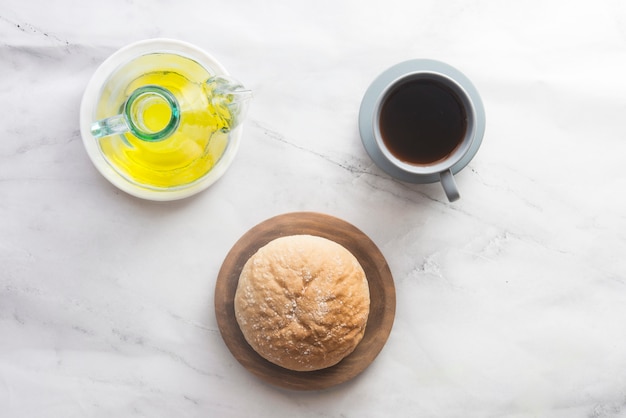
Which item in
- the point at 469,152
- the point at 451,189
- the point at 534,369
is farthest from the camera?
the point at 534,369

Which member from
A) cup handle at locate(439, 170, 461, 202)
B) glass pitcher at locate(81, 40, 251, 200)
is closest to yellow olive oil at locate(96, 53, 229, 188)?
glass pitcher at locate(81, 40, 251, 200)

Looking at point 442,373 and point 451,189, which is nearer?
point 451,189

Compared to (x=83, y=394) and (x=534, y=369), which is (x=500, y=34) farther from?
(x=83, y=394)

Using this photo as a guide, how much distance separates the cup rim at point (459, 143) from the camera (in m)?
1.12

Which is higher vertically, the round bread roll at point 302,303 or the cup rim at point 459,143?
the cup rim at point 459,143

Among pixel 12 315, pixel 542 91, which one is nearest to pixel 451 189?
pixel 542 91

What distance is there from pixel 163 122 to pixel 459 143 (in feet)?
1.91

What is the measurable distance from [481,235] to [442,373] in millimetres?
321

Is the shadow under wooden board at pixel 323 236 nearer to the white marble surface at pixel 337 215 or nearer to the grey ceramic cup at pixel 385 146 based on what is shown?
the white marble surface at pixel 337 215

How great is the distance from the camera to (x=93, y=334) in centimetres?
131

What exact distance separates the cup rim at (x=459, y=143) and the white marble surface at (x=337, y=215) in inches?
6.2

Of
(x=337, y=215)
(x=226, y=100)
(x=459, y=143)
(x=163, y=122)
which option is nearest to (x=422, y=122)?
(x=459, y=143)

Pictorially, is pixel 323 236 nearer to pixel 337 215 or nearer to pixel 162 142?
pixel 337 215

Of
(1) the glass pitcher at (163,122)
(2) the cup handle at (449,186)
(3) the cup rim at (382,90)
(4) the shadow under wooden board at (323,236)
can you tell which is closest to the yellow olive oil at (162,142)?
(1) the glass pitcher at (163,122)
